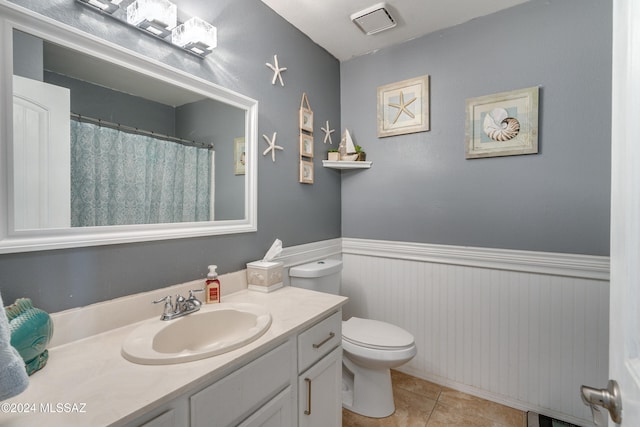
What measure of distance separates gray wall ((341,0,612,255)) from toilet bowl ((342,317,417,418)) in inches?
28.7

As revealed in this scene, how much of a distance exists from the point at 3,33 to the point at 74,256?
2.23ft

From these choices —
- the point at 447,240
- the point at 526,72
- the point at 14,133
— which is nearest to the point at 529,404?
the point at 447,240

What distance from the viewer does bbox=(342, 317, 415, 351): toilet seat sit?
1.59m

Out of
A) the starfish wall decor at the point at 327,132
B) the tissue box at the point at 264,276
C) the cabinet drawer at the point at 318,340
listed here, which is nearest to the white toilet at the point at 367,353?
the tissue box at the point at 264,276

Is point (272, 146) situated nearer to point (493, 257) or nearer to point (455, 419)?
point (493, 257)

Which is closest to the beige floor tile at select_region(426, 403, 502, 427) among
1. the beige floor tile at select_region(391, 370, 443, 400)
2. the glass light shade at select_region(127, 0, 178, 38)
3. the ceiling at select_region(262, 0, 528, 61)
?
the beige floor tile at select_region(391, 370, 443, 400)

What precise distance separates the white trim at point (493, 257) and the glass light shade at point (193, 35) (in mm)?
1675

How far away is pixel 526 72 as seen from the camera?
5.56 feet

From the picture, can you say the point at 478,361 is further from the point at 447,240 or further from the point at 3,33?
the point at 3,33

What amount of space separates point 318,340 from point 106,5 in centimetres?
148

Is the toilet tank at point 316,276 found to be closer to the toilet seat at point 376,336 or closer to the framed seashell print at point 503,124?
the toilet seat at point 376,336

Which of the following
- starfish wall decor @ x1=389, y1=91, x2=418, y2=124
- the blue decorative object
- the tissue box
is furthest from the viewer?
starfish wall decor @ x1=389, y1=91, x2=418, y2=124

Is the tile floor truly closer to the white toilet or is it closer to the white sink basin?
the white toilet

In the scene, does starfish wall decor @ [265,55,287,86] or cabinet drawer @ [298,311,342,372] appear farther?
starfish wall decor @ [265,55,287,86]
